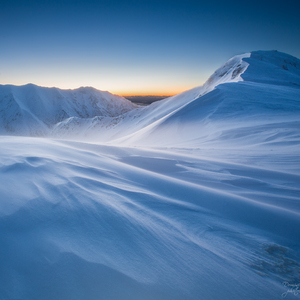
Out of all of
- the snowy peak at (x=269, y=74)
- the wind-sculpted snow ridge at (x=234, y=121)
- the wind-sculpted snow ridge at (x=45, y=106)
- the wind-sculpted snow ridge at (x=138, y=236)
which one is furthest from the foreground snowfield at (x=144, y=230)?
the wind-sculpted snow ridge at (x=45, y=106)

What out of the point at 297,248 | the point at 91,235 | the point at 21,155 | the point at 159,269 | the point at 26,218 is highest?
the point at 21,155

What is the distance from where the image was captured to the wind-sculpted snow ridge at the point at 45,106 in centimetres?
9597

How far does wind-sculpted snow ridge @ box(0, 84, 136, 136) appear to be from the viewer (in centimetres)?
9597

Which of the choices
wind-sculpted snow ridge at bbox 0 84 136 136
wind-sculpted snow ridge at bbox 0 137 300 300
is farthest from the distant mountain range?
wind-sculpted snow ridge at bbox 0 84 136 136

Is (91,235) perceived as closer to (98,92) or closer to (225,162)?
(225,162)

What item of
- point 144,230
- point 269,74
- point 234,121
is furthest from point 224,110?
point 269,74

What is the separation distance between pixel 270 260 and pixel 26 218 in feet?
6.28

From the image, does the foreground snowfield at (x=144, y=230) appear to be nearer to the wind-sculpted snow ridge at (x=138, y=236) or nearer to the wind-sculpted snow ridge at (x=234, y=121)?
the wind-sculpted snow ridge at (x=138, y=236)

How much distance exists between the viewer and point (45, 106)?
4692 inches

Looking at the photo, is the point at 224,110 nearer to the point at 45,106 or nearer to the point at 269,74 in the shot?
the point at 269,74

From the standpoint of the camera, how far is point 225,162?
3.35 m

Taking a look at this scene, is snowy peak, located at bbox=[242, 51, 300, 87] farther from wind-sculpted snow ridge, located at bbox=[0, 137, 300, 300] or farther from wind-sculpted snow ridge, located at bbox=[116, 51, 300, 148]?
wind-sculpted snow ridge, located at bbox=[0, 137, 300, 300]

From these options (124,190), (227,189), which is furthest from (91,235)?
(227,189)

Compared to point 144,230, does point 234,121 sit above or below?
above
